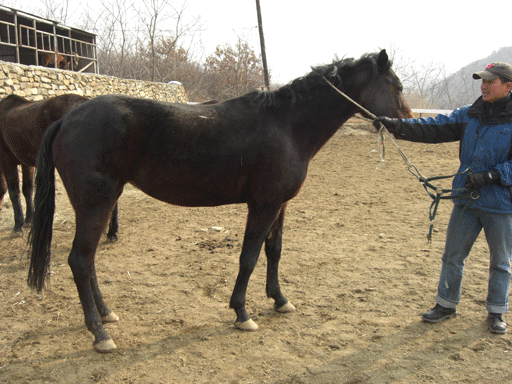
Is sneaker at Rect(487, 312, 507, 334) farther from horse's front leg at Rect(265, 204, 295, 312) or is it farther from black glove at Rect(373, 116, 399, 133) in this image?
black glove at Rect(373, 116, 399, 133)

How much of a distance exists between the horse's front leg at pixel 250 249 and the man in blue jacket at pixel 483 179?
1194mm

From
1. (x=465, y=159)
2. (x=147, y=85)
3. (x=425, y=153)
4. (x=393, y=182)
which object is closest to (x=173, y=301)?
(x=465, y=159)

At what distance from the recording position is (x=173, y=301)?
3.46 m

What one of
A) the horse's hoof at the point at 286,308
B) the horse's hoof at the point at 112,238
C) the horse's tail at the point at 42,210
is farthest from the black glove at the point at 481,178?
the horse's hoof at the point at 112,238

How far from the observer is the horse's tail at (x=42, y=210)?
2826 millimetres

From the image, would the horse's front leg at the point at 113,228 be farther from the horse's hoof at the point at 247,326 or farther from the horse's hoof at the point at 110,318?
the horse's hoof at the point at 247,326

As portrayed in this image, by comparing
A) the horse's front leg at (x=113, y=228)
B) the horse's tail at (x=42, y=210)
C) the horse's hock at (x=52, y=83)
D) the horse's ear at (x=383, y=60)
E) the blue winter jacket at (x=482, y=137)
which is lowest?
the horse's front leg at (x=113, y=228)

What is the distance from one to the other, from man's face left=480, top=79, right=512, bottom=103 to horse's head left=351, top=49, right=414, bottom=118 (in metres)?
0.61

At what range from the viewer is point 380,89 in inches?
119

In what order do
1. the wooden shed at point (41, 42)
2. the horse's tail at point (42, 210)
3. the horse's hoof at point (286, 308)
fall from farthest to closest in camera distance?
the wooden shed at point (41, 42)
the horse's hoof at point (286, 308)
the horse's tail at point (42, 210)

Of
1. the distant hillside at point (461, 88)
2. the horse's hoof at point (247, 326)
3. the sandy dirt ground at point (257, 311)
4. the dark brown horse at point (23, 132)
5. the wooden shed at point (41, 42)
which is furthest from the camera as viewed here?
the distant hillside at point (461, 88)

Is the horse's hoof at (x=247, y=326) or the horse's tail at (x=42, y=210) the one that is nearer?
the horse's tail at (x=42, y=210)

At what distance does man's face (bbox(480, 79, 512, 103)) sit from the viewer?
8.82 feet

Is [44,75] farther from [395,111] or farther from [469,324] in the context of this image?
[469,324]
